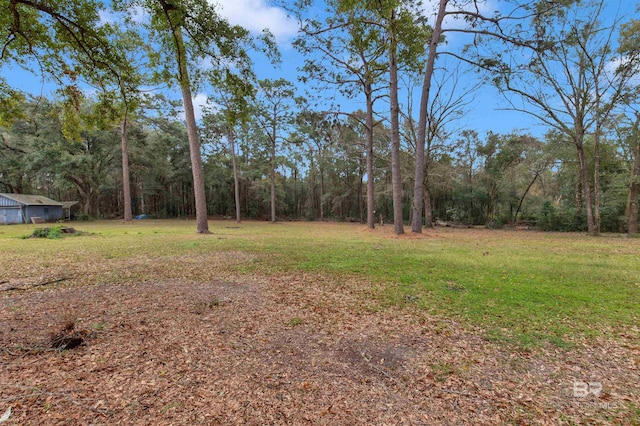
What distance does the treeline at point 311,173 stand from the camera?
1741 centimetres

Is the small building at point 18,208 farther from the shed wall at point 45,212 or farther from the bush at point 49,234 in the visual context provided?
the bush at point 49,234

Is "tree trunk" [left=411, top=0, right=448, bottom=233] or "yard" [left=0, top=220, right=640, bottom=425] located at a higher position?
"tree trunk" [left=411, top=0, right=448, bottom=233]

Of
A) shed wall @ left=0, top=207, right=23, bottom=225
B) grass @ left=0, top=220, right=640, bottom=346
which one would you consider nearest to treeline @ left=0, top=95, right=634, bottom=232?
shed wall @ left=0, top=207, right=23, bottom=225

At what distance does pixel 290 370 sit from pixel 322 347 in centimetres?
44

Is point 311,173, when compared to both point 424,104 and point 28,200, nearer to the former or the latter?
point 424,104

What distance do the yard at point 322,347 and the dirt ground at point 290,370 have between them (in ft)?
0.04

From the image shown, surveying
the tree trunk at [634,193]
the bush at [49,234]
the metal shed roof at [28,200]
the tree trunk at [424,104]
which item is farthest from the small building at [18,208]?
the tree trunk at [634,193]

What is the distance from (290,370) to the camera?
2244 mm

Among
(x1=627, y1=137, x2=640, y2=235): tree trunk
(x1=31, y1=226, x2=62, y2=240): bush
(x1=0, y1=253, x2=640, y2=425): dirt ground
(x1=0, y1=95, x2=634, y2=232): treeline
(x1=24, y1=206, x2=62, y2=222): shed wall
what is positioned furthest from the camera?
(x1=24, y1=206, x2=62, y2=222): shed wall

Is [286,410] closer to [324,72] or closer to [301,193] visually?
[324,72]

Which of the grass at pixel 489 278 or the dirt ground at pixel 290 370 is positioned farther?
the grass at pixel 489 278

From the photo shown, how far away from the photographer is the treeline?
17.4m

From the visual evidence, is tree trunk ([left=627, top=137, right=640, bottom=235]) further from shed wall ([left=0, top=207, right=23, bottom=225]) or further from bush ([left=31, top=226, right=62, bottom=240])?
shed wall ([left=0, top=207, right=23, bottom=225])

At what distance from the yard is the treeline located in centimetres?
1176
